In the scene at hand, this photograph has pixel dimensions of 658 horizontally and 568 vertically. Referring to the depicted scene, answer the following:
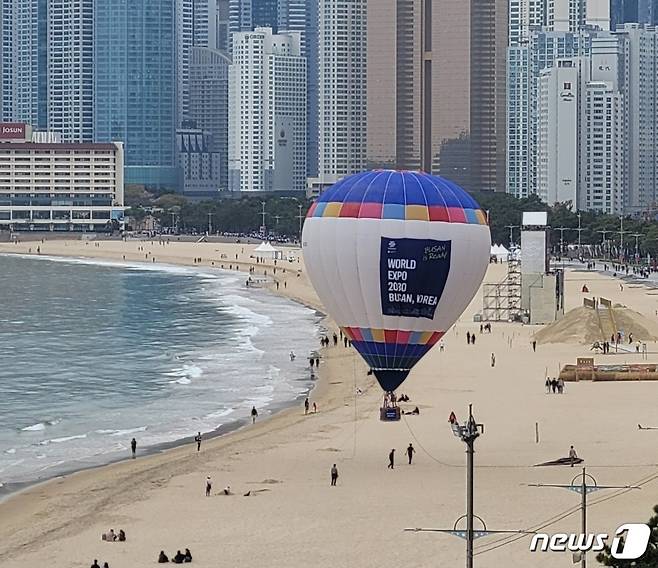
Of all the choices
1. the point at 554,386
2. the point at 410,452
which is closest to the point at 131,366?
the point at 554,386

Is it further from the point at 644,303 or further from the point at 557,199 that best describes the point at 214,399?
the point at 557,199

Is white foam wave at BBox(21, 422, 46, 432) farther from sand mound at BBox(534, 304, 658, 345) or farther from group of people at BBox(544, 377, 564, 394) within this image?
sand mound at BBox(534, 304, 658, 345)

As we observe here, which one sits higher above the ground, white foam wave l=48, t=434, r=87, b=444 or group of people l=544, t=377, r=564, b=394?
group of people l=544, t=377, r=564, b=394

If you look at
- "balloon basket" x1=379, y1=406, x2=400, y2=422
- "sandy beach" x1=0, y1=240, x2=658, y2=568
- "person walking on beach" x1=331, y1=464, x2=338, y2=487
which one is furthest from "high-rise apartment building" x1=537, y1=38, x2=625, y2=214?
"person walking on beach" x1=331, y1=464, x2=338, y2=487

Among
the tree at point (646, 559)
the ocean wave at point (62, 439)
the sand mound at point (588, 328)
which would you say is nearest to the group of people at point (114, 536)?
the ocean wave at point (62, 439)

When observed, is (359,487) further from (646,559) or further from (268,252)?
(268,252)

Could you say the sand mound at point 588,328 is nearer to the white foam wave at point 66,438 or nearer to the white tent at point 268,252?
the white foam wave at point 66,438

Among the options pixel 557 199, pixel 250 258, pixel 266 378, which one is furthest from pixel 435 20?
pixel 266 378
